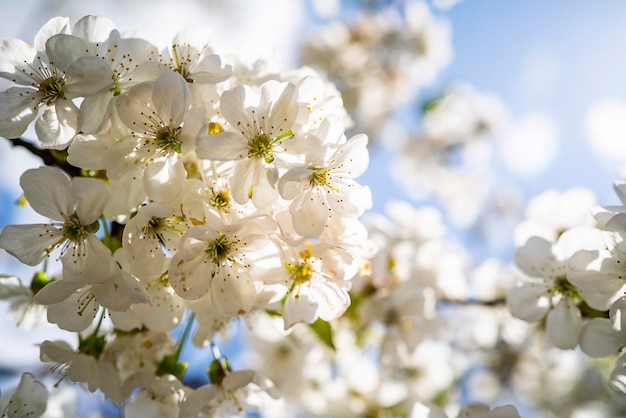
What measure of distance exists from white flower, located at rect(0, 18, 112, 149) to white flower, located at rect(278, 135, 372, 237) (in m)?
0.46

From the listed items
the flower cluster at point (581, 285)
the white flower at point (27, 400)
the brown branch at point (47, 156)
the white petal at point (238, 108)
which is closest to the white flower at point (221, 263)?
the white petal at point (238, 108)

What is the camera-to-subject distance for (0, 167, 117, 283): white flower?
1094 mm

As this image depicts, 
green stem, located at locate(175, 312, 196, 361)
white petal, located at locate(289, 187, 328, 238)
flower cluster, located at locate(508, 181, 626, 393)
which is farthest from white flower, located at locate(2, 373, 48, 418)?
flower cluster, located at locate(508, 181, 626, 393)

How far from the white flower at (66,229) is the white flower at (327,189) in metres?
0.41

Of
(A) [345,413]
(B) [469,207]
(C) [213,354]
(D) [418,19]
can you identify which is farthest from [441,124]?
(C) [213,354]

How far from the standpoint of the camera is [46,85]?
3.91 feet

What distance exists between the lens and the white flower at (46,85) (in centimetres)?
112

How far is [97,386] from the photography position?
4.41 ft

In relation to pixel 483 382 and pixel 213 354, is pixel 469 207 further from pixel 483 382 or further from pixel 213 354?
pixel 213 354

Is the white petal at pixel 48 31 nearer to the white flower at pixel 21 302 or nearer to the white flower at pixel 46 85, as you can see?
the white flower at pixel 46 85

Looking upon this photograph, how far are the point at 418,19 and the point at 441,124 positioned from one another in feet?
3.44

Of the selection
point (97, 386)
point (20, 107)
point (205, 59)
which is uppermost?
point (205, 59)

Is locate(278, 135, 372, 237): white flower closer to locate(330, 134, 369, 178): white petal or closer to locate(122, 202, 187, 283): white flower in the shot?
locate(330, 134, 369, 178): white petal

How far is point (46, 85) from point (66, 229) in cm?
34
